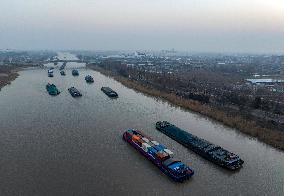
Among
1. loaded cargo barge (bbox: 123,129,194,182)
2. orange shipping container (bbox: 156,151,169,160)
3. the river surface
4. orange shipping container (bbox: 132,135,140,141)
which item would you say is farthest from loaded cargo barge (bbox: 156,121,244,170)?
orange shipping container (bbox: 132,135,140,141)

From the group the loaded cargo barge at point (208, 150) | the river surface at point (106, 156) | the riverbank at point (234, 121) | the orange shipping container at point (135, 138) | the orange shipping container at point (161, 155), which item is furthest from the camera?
the riverbank at point (234, 121)

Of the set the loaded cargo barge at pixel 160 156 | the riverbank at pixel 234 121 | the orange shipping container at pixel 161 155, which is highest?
the orange shipping container at pixel 161 155

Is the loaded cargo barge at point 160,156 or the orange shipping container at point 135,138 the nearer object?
the loaded cargo barge at point 160,156

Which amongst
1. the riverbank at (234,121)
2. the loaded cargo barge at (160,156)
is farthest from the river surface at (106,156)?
the riverbank at (234,121)

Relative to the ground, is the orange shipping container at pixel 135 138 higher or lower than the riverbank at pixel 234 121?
higher

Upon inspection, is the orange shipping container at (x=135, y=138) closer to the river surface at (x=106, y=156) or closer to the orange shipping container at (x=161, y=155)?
the river surface at (x=106, y=156)

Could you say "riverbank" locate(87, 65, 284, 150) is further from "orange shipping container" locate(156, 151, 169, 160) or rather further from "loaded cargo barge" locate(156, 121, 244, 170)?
"orange shipping container" locate(156, 151, 169, 160)

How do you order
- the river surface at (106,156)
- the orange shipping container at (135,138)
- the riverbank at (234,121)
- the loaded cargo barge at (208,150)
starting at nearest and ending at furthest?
the river surface at (106,156) < the loaded cargo barge at (208,150) < the orange shipping container at (135,138) < the riverbank at (234,121)

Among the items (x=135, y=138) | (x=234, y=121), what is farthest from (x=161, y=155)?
(x=234, y=121)

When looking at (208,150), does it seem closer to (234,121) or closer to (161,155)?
(161,155)
